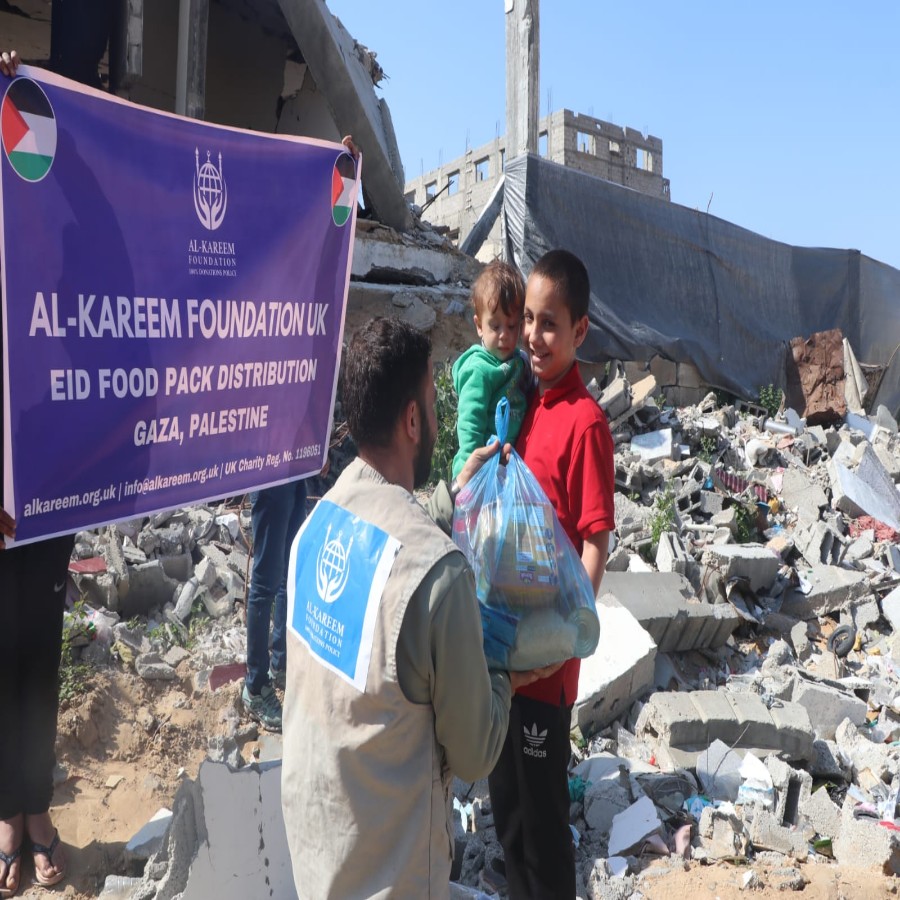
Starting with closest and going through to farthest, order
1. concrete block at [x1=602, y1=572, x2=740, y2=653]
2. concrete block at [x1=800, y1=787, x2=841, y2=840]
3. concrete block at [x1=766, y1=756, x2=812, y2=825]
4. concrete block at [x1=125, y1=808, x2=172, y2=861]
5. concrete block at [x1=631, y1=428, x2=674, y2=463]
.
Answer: concrete block at [x1=125, y1=808, x2=172, y2=861] → concrete block at [x1=800, y1=787, x2=841, y2=840] → concrete block at [x1=766, y1=756, x2=812, y2=825] → concrete block at [x1=602, y1=572, x2=740, y2=653] → concrete block at [x1=631, y1=428, x2=674, y2=463]

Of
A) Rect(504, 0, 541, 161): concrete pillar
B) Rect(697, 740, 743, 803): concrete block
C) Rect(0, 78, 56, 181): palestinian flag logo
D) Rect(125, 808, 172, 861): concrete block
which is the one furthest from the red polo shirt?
Rect(504, 0, 541, 161): concrete pillar

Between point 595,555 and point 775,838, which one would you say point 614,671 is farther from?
point 595,555

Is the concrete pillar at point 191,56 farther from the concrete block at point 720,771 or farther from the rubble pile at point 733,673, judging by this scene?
the concrete block at point 720,771

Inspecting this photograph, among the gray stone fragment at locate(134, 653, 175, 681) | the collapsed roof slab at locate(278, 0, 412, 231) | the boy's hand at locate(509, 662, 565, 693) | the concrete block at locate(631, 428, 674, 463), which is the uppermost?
the collapsed roof slab at locate(278, 0, 412, 231)

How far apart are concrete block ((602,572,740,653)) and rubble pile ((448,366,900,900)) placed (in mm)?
13

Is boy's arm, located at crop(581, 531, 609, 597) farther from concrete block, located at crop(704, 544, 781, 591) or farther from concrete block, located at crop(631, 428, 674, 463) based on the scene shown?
concrete block, located at crop(631, 428, 674, 463)

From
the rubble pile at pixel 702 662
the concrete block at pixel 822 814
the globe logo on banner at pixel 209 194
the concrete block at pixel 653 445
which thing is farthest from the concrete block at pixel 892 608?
the globe logo on banner at pixel 209 194

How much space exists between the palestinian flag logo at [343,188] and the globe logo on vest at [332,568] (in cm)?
223

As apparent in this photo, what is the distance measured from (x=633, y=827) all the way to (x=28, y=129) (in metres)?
3.18

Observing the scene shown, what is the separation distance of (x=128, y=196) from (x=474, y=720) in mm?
2050

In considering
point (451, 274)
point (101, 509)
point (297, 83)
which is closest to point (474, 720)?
point (101, 509)

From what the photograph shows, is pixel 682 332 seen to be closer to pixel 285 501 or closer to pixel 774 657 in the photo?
pixel 774 657

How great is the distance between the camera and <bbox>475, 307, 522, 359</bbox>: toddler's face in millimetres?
2273

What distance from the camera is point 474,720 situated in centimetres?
143
